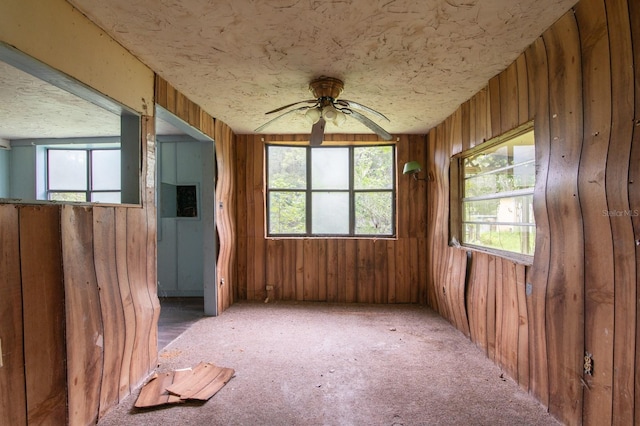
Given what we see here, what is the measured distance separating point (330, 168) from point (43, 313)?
11.6ft

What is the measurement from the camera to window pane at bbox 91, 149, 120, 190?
4.70m

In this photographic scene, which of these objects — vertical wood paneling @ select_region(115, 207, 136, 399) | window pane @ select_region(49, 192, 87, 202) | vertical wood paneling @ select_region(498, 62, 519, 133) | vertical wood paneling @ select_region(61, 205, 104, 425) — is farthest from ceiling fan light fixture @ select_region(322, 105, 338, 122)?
window pane @ select_region(49, 192, 87, 202)

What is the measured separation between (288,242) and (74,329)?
2.78 meters

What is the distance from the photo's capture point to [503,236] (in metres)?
2.57

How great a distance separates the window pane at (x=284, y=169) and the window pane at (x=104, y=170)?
253 cm

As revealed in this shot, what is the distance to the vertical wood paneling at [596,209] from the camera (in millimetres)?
1433

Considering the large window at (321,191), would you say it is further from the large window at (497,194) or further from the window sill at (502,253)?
the window sill at (502,253)

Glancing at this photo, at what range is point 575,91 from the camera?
1.62 metres

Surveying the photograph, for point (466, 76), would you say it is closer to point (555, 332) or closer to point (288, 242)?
point (555, 332)

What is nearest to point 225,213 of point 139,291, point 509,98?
point 139,291

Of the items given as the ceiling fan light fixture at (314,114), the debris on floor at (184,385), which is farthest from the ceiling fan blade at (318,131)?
the debris on floor at (184,385)

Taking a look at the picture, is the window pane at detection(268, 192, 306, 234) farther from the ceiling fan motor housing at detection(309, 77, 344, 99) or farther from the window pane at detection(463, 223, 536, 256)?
the window pane at detection(463, 223, 536, 256)


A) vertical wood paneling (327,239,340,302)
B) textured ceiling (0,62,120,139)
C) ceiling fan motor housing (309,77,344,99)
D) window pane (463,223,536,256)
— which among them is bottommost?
vertical wood paneling (327,239,340,302)

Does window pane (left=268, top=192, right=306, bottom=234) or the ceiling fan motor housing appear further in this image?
window pane (left=268, top=192, right=306, bottom=234)
